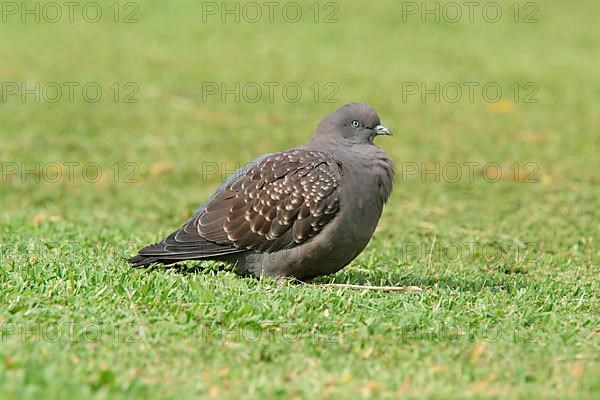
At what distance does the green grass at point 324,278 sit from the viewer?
450 cm

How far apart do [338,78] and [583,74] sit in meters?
4.27

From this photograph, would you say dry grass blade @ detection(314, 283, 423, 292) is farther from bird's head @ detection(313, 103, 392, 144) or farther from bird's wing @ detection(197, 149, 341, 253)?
bird's head @ detection(313, 103, 392, 144)

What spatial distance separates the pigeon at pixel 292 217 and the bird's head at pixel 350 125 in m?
0.16

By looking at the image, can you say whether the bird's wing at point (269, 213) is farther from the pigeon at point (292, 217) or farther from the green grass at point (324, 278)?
the green grass at point (324, 278)

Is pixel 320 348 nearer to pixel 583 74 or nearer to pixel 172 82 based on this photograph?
pixel 172 82

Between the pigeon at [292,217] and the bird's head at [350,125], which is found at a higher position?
the bird's head at [350,125]

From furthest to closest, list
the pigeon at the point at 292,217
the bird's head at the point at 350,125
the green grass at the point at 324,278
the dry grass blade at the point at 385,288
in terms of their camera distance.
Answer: the bird's head at the point at 350,125, the pigeon at the point at 292,217, the dry grass blade at the point at 385,288, the green grass at the point at 324,278

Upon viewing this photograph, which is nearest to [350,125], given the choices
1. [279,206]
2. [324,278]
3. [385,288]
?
[279,206]

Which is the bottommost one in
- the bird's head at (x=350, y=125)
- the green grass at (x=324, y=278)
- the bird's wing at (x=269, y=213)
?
the green grass at (x=324, y=278)

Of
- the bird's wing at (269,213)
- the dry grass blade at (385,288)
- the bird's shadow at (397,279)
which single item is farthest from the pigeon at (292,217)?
the dry grass blade at (385,288)

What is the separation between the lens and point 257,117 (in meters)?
13.7

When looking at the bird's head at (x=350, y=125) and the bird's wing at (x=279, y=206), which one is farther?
the bird's head at (x=350, y=125)

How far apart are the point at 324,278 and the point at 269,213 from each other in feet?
2.34

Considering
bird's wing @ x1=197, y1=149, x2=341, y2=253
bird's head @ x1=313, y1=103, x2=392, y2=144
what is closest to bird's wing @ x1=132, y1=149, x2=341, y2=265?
bird's wing @ x1=197, y1=149, x2=341, y2=253
